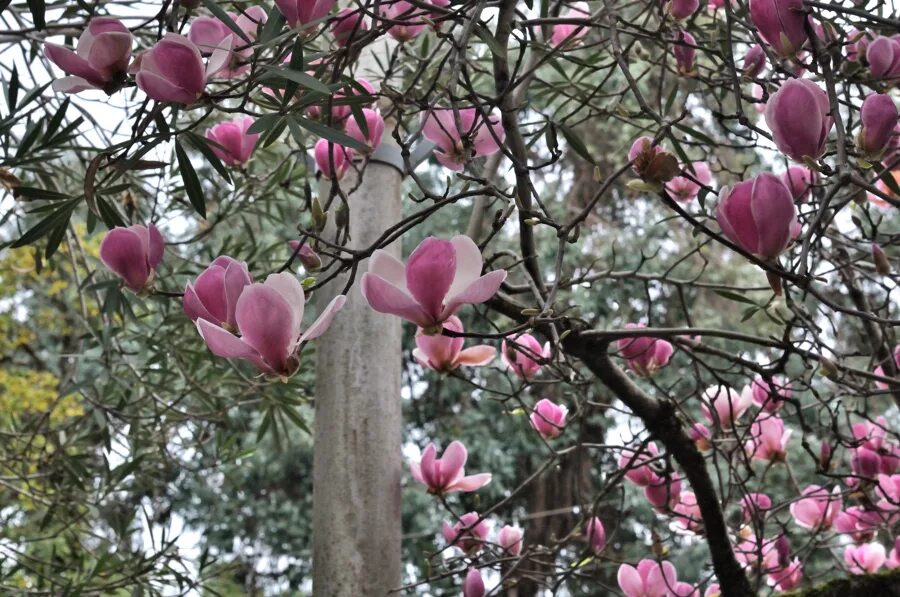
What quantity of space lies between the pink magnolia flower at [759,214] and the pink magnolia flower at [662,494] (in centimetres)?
62

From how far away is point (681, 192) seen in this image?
119 cm

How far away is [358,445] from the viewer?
1.14 m

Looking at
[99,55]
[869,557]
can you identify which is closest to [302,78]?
[99,55]

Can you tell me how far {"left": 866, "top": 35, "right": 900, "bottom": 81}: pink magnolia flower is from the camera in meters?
0.76

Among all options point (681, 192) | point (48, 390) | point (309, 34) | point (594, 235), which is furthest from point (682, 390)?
point (309, 34)

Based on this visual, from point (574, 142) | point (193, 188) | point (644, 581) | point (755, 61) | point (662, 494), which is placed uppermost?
point (755, 61)

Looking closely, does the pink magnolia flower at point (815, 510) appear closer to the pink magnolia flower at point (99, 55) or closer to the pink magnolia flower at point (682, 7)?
the pink magnolia flower at point (682, 7)

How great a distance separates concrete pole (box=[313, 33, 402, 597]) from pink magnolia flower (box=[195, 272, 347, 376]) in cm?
51

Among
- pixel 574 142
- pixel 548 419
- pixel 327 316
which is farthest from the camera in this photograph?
pixel 548 419

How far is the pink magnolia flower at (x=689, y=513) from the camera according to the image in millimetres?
1212

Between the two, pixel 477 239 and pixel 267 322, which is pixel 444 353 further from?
pixel 267 322

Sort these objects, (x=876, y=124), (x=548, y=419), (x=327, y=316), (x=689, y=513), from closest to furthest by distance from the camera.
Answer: (x=327, y=316)
(x=876, y=124)
(x=548, y=419)
(x=689, y=513)

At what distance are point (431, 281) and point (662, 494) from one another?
0.72m

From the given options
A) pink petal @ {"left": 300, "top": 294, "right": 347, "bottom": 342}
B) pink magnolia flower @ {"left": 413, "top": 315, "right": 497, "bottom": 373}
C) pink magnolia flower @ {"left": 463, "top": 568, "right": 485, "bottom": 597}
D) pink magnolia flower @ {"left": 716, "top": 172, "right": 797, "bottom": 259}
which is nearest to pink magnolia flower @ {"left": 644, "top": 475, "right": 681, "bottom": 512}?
pink magnolia flower @ {"left": 463, "top": 568, "right": 485, "bottom": 597}
